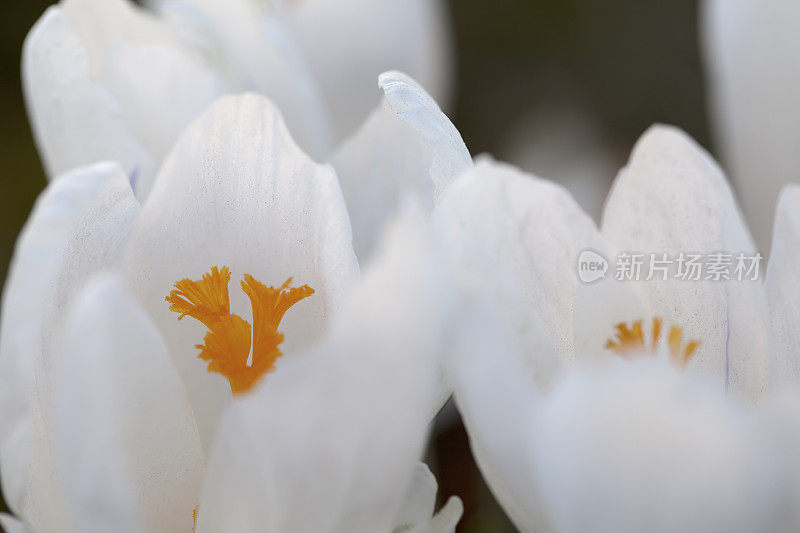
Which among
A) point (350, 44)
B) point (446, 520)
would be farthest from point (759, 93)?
point (446, 520)

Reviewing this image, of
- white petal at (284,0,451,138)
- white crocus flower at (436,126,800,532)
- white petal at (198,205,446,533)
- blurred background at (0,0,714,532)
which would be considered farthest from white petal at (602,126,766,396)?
blurred background at (0,0,714,532)

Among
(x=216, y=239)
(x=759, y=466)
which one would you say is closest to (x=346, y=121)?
(x=216, y=239)

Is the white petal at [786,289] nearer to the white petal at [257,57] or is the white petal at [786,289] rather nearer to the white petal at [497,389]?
the white petal at [497,389]

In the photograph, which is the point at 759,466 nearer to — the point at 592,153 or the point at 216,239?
the point at 216,239

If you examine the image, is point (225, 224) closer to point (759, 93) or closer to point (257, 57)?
point (257, 57)

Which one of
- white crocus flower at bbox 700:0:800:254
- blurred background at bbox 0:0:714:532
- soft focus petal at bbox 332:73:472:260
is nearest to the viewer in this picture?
soft focus petal at bbox 332:73:472:260

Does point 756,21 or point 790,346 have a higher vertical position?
point 756,21

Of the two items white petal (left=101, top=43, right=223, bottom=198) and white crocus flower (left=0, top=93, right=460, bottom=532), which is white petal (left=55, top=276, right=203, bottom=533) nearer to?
white crocus flower (left=0, top=93, right=460, bottom=532)

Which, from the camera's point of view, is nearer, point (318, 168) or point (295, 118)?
point (318, 168)
